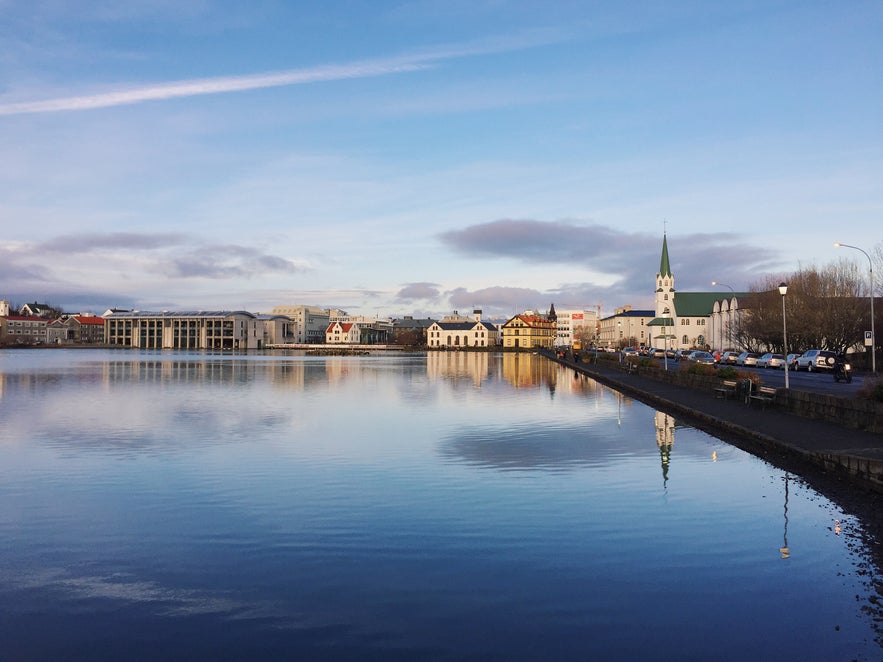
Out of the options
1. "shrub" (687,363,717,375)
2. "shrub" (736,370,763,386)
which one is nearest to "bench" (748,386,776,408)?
"shrub" (736,370,763,386)

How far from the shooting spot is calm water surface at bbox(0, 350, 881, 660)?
824 cm

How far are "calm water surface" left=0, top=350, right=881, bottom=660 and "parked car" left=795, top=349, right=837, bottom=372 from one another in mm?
38071

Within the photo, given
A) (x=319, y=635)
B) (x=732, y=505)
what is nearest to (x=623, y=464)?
(x=732, y=505)

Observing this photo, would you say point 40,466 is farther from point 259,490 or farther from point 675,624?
point 675,624

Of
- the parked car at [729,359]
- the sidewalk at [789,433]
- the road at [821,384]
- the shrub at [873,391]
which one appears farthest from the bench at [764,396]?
the parked car at [729,359]

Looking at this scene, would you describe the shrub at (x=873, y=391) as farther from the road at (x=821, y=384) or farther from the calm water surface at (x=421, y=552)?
the calm water surface at (x=421, y=552)

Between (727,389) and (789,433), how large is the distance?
12531mm

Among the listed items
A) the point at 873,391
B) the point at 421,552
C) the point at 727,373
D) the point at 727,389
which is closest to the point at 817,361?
the point at 727,373

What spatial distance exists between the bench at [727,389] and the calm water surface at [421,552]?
32.2ft

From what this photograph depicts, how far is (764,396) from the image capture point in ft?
97.0

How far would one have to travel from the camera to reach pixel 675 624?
337 inches

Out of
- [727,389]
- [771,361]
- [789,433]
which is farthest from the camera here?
[771,361]

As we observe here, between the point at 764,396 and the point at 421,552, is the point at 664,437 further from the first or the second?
the point at 421,552

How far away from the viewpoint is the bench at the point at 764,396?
29.0 metres
